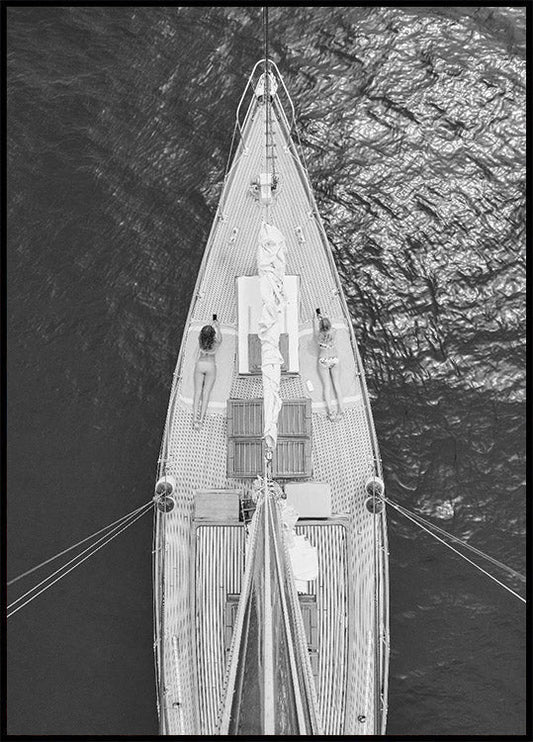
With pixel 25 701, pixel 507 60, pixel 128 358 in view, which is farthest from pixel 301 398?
pixel 507 60

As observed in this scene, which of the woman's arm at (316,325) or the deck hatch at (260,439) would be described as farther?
the woman's arm at (316,325)

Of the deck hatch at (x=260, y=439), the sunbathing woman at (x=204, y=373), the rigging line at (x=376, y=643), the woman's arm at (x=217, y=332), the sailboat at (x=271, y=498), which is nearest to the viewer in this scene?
the sailboat at (x=271, y=498)

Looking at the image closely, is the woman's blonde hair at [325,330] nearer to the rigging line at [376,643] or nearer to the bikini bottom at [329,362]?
the bikini bottom at [329,362]

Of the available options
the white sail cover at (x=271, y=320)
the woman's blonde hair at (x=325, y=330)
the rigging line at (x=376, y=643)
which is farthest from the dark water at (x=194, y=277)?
the white sail cover at (x=271, y=320)

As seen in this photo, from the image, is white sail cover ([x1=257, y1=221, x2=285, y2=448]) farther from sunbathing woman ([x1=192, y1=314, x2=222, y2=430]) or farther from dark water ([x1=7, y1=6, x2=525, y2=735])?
dark water ([x1=7, y1=6, x2=525, y2=735])

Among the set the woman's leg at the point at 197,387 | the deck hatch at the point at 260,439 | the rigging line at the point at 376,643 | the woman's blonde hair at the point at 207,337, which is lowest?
the rigging line at the point at 376,643

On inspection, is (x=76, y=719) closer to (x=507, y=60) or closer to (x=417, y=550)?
(x=417, y=550)

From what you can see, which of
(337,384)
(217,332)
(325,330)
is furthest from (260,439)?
(325,330)

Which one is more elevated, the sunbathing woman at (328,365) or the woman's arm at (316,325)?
the woman's arm at (316,325)
